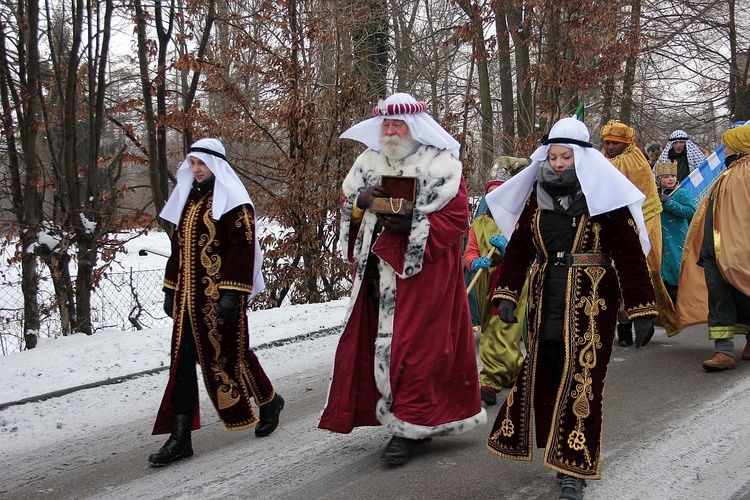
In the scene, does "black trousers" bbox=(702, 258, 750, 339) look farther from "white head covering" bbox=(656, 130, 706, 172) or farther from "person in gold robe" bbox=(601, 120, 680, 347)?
"white head covering" bbox=(656, 130, 706, 172)

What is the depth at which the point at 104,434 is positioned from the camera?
16.7 feet

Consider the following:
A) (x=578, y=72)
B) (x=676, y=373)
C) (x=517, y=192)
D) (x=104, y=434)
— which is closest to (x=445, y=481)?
(x=517, y=192)

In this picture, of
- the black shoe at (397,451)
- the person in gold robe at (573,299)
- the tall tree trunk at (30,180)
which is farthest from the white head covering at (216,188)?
the tall tree trunk at (30,180)

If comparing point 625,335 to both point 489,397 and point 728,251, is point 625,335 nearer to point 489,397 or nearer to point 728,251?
point 728,251

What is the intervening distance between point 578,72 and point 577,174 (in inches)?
342

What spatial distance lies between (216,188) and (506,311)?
183cm

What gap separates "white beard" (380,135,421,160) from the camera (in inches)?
178

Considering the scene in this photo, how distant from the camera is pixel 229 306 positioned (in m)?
4.42

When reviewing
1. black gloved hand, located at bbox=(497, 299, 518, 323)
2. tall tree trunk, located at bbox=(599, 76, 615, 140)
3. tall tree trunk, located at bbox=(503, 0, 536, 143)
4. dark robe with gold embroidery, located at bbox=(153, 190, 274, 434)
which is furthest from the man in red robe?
tall tree trunk, located at bbox=(599, 76, 615, 140)

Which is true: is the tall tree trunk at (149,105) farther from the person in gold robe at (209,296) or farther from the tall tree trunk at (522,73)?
the tall tree trunk at (522,73)

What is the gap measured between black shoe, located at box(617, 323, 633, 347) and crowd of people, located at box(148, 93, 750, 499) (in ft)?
11.2

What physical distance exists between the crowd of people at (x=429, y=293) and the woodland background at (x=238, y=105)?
4.15 m

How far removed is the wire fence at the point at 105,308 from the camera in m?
9.06

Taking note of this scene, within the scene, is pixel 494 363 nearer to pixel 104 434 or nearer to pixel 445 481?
pixel 445 481
